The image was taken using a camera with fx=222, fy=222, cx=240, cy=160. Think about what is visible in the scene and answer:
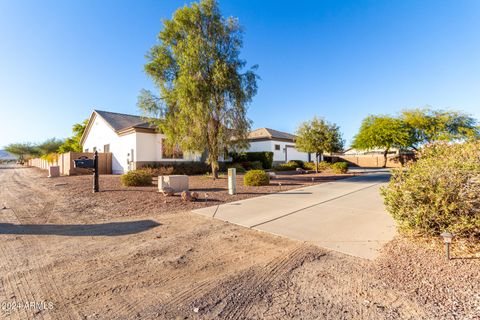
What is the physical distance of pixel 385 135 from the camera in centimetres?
2925

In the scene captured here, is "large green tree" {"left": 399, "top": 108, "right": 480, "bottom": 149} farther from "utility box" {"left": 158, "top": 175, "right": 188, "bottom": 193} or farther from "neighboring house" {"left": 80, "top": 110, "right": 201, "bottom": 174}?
"utility box" {"left": 158, "top": 175, "right": 188, "bottom": 193}

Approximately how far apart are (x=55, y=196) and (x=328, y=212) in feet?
35.5

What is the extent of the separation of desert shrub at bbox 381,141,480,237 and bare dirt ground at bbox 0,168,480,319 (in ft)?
1.68

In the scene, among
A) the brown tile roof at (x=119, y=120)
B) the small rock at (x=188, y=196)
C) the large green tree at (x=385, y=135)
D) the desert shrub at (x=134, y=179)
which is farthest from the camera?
the large green tree at (x=385, y=135)

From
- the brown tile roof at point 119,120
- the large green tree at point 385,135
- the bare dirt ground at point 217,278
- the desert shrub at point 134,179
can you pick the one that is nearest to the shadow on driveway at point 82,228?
the bare dirt ground at point 217,278

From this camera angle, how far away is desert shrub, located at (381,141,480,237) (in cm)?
370

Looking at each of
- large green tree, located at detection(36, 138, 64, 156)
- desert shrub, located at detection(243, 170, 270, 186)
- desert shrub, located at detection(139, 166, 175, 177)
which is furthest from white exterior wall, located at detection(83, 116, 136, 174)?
large green tree, located at detection(36, 138, 64, 156)

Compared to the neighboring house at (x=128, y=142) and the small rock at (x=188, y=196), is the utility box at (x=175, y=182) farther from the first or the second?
the neighboring house at (x=128, y=142)

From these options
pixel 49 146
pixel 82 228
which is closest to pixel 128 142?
pixel 82 228

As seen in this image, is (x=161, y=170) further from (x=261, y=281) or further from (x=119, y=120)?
(x=261, y=281)

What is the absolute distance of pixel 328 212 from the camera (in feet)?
21.8

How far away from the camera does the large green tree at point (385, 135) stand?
94.9 feet

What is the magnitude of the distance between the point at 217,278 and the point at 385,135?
32922 millimetres

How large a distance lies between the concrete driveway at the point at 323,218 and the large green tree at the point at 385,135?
24.8 meters
